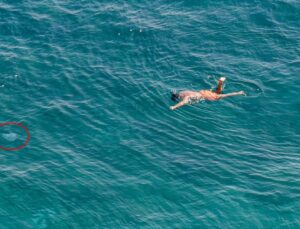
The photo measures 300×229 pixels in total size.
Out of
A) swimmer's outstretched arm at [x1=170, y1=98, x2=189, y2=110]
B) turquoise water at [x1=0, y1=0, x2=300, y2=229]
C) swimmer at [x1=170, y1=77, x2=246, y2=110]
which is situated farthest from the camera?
swimmer at [x1=170, y1=77, x2=246, y2=110]

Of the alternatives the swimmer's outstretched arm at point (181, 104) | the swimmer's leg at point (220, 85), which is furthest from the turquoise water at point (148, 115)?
the swimmer's leg at point (220, 85)

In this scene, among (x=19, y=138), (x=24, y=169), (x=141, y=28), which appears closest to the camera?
(x=24, y=169)

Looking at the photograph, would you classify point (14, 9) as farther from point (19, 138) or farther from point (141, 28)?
point (19, 138)

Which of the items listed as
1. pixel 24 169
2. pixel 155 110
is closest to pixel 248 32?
pixel 155 110

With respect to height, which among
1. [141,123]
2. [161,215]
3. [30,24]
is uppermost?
[30,24]

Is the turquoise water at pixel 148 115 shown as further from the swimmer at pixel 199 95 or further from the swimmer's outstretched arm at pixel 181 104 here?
the swimmer at pixel 199 95

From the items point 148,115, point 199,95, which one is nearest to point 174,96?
point 199,95

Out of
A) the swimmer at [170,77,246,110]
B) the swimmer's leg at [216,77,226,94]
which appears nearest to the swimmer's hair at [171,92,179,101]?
the swimmer at [170,77,246,110]

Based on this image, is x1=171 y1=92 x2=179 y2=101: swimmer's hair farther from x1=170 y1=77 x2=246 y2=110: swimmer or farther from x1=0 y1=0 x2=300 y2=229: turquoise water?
x1=0 y1=0 x2=300 y2=229: turquoise water

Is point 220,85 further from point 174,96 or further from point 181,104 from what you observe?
point 174,96
